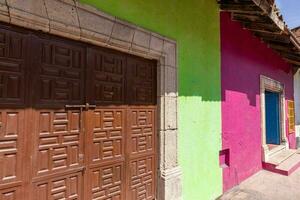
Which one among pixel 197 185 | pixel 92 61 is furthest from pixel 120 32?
pixel 197 185

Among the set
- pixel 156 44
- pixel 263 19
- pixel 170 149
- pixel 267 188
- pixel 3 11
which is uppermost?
pixel 263 19

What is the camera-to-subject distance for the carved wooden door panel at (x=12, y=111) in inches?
80.4

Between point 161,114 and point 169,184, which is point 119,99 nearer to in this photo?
point 161,114

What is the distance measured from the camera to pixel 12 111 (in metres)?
2.10

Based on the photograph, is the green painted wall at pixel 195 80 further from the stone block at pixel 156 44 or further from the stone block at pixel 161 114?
the stone block at pixel 161 114

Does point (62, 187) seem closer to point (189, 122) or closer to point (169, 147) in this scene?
point (169, 147)

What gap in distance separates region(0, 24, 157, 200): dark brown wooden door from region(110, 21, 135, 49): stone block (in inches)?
6.1

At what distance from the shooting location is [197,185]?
412 centimetres

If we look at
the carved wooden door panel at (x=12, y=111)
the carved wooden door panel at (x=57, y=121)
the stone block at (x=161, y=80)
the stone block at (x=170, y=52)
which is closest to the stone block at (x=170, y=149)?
the stone block at (x=161, y=80)

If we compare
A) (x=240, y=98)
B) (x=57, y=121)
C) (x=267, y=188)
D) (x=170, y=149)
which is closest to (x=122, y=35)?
(x=57, y=121)

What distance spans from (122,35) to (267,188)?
4.33m

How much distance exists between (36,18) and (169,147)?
86.1 inches

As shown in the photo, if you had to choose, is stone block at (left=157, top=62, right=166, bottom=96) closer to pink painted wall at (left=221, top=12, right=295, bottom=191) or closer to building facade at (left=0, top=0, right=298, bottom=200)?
building facade at (left=0, top=0, right=298, bottom=200)

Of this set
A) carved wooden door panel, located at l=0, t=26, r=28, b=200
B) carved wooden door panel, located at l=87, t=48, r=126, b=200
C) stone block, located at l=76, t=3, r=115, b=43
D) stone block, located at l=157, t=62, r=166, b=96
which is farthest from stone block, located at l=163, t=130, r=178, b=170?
carved wooden door panel, located at l=0, t=26, r=28, b=200
